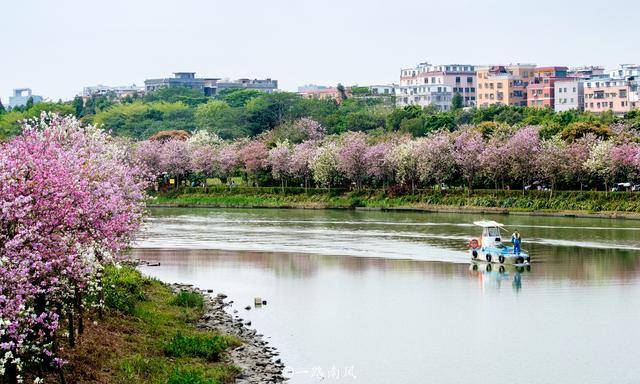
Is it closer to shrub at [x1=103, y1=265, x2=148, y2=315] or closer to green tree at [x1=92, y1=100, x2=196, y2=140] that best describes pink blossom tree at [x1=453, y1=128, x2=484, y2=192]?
shrub at [x1=103, y1=265, x2=148, y2=315]

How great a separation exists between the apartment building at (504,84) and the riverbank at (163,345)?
432ft

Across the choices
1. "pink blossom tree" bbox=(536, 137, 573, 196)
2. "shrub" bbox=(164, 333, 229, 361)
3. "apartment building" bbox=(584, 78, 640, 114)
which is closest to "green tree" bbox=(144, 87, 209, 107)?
"apartment building" bbox=(584, 78, 640, 114)

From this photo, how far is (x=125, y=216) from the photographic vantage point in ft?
63.7

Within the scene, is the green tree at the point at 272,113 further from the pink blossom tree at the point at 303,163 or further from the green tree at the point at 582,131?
the green tree at the point at 582,131

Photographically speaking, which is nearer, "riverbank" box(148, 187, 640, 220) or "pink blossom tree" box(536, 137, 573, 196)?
"riverbank" box(148, 187, 640, 220)

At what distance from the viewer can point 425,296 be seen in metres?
32.0

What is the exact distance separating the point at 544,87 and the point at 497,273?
11708 centimetres

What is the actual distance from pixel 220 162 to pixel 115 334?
6780 cm

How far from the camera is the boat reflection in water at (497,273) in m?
35.1

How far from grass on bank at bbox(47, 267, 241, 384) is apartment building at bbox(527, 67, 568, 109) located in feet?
411

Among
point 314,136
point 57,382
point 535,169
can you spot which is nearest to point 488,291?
point 57,382

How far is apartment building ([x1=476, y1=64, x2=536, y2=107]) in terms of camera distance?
155 meters

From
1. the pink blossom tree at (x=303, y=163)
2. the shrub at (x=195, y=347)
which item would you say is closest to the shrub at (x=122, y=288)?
the shrub at (x=195, y=347)

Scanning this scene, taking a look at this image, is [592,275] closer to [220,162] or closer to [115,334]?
[115,334]
